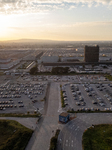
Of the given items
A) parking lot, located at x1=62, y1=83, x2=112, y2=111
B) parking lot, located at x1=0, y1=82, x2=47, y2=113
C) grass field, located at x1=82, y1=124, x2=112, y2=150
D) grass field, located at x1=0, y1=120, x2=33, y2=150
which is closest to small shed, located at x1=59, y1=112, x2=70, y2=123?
grass field, located at x1=82, y1=124, x2=112, y2=150

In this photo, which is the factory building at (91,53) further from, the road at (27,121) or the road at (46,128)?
the road at (27,121)

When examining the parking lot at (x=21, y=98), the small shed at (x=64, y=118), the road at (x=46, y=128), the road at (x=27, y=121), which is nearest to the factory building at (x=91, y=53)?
the parking lot at (x=21, y=98)

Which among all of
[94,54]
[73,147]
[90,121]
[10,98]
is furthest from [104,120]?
[94,54]

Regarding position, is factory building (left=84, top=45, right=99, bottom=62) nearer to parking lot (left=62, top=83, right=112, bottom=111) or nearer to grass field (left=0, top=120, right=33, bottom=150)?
parking lot (left=62, top=83, right=112, bottom=111)

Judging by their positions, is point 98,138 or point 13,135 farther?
point 13,135

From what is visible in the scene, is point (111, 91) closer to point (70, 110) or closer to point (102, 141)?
point (70, 110)

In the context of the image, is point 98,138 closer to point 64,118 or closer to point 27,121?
point 64,118

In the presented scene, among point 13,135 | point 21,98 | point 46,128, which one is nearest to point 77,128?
point 46,128

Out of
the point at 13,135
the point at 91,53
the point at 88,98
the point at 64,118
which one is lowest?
the point at 88,98
